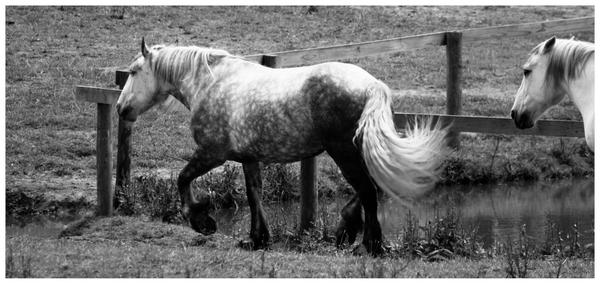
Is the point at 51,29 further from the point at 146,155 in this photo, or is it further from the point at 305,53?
the point at 305,53

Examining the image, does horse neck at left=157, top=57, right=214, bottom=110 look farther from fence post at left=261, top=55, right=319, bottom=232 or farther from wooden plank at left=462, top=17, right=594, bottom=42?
wooden plank at left=462, top=17, right=594, bottom=42

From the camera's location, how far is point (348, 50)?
10516 millimetres

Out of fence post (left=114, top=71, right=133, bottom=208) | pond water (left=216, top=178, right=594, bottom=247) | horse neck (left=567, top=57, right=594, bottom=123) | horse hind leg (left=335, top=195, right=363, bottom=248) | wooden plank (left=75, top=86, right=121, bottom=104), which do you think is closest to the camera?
horse neck (left=567, top=57, right=594, bottom=123)

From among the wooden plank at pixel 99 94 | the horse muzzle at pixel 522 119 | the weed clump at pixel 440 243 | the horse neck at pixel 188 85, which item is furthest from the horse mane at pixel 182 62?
the horse muzzle at pixel 522 119

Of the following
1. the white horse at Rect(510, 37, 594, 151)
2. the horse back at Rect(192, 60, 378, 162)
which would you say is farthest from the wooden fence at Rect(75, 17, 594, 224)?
the horse back at Rect(192, 60, 378, 162)

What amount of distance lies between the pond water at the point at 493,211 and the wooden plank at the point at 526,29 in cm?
177

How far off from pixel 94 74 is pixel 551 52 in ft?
28.3

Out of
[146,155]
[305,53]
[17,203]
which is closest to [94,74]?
[146,155]

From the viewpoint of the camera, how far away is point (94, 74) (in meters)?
15.0

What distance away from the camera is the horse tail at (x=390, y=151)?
7.27 metres

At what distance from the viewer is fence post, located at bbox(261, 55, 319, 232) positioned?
9344 mm

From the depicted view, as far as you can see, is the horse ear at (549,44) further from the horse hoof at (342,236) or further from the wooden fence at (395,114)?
the horse hoof at (342,236)

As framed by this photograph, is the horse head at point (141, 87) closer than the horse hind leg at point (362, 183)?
No

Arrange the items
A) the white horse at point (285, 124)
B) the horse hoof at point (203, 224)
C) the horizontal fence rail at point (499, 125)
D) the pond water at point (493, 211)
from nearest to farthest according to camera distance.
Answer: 1. the white horse at point (285, 124)
2. the horizontal fence rail at point (499, 125)
3. the horse hoof at point (203, 224)
4. the pond water at point (493, 211)
